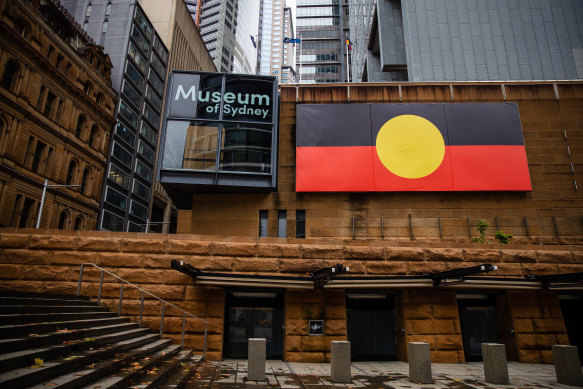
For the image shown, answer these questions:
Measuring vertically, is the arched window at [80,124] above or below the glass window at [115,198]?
above

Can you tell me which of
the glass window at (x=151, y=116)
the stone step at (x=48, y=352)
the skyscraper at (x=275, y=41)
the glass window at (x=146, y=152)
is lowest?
the stone step at (x=48, y=352)

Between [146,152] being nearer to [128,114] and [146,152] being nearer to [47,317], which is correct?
[128,114]

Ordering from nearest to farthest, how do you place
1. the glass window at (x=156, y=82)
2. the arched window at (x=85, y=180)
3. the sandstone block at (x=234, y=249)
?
the sandstone block at (x=234, y=249)
the arched window at (x=85, y=180)
the glass window at (x=156, y=82)

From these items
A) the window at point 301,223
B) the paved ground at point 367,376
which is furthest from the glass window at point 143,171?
the paved ground at point 367,376

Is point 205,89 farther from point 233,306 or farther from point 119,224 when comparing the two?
point 119,224

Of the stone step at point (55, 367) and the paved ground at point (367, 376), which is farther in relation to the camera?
the paved ground at point (367, 376)

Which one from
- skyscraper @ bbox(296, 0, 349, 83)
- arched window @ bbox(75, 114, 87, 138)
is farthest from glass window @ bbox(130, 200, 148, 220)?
skyscraper @ bbox(296, 0, 349, 83)

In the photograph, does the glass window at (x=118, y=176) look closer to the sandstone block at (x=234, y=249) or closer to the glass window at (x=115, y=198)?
the glass window at (x=115, y=198)

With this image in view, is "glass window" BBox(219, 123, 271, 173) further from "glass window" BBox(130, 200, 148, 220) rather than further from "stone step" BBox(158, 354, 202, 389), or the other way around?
"glass window" BBox(130, 200, 148, 220)

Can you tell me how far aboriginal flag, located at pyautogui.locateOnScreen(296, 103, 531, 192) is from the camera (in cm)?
1872

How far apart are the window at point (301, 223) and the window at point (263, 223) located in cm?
172

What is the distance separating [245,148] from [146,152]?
146 feet

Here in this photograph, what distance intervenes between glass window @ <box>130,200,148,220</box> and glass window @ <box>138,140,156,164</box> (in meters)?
8.16

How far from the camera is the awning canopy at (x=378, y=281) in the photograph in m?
12.5
